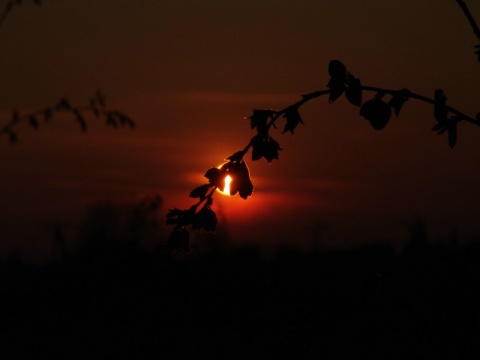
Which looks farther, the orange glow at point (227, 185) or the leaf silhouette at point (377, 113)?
the orange glow at point (227, 185)

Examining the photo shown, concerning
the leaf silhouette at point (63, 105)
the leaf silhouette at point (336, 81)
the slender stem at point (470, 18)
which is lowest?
the leaf silhouette at point (336, 81)

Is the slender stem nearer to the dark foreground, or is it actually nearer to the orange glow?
the dark foreground

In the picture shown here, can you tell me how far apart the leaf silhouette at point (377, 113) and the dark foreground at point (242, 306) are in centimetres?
53

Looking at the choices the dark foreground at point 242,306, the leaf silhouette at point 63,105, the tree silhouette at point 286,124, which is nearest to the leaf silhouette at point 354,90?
the tree silhouette at point 286,124

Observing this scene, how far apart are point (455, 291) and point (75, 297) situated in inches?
91.4

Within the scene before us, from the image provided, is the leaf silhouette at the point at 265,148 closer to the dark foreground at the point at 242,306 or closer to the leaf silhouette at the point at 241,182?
the leaf silhouette at the point at 241,182

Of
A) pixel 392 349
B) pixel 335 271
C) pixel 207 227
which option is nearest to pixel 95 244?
pixel 335 271

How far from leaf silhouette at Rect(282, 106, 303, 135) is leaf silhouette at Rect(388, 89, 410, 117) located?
0.30 meters

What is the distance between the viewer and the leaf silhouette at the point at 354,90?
3.10 m

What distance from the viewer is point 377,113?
3098mm

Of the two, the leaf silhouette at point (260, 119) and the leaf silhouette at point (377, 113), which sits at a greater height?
the leaf silhouette at point (260, 119)

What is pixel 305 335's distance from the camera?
4.14m

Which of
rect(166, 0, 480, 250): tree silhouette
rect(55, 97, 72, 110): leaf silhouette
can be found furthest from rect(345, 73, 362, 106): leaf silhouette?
rect(55, 97, 72, 110): leaf silhouette

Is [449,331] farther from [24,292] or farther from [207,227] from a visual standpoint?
[24,292]
